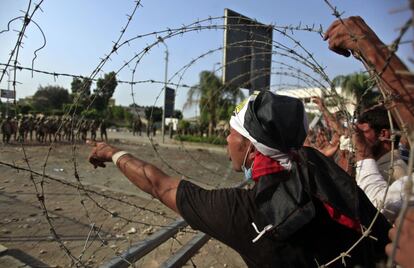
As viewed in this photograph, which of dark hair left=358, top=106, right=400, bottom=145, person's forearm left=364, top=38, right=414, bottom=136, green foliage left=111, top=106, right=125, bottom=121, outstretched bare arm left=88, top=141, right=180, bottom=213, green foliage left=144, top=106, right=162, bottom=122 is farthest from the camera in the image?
green foliage left=111, top=106, right=125, bottom=121

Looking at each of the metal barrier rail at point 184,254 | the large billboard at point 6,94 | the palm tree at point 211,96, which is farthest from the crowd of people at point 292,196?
the palm tree at point 211,96

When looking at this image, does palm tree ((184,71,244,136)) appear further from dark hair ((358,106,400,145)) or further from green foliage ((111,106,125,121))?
green foliage ((111,106,125,121))

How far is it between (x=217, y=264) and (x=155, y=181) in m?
3.26

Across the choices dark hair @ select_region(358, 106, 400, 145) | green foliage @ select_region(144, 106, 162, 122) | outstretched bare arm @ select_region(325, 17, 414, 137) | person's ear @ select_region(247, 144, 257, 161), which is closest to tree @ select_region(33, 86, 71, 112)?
green foliage @ select_region(144, 106, 162, 122)

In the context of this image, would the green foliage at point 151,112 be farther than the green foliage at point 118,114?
No

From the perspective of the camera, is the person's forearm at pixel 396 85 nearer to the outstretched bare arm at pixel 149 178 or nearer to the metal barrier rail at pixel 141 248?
the outstretched bare arm at pixel 149 178

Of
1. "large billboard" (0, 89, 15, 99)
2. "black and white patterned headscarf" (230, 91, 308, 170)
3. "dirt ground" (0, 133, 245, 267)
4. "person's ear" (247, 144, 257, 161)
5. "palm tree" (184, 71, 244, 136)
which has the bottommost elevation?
"dirt ground" (0, 133, 245, 267)

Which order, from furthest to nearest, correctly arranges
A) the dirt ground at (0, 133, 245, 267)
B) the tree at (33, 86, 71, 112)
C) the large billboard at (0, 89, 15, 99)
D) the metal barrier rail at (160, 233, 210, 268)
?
the tree at (33, 86, 71, 112) → the dirt ground at (0, 133, 245, 267) → the metal barrier rail at (160, 233, 210, 268) → the large billboard at (0, 89, 15, 99)

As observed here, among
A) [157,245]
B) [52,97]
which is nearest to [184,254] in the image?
[157,245]

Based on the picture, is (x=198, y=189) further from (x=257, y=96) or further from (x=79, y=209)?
(x=79, y=209)

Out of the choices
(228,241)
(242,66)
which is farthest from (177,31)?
(242,66)

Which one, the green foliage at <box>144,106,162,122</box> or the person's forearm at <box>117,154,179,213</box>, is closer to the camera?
the person's forearm at <box>117,154,179,213</box>

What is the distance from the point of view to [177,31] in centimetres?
246

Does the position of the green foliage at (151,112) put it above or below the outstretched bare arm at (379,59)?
below
